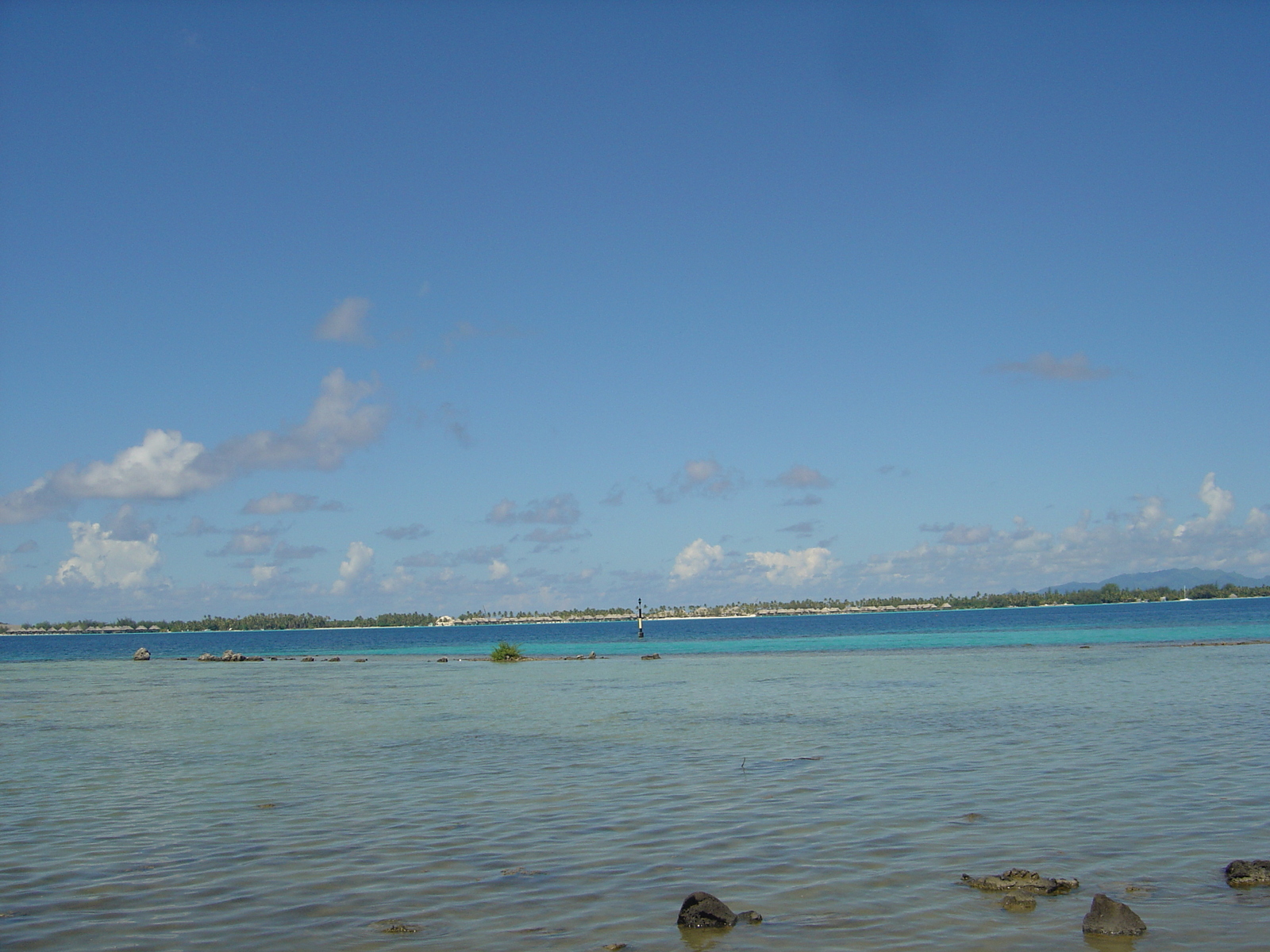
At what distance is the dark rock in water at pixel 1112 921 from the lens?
1032 centimetres

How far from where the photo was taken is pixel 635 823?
16.4 meters

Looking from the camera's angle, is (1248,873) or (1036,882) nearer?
(1036,882)

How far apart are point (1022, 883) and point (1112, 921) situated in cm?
175

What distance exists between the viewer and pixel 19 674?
7431 centimetres

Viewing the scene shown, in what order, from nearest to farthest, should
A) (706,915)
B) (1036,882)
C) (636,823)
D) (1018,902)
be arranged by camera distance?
(706,915), (1018,902), (1036,882), (636,823)

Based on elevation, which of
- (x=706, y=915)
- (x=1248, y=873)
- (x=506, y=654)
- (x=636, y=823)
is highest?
(x=706, y=915)

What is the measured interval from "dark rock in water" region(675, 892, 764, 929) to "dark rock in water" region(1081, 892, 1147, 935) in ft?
12.1

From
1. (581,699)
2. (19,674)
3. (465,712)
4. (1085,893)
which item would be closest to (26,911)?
(1085,893)

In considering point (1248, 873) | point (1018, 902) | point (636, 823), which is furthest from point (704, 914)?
point (1248, 873)

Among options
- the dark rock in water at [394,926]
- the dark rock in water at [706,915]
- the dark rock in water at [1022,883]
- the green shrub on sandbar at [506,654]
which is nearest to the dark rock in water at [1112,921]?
the dark rock in water at [1022,883]

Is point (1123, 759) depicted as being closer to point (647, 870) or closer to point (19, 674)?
point (647, 870)

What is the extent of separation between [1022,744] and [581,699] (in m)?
21.8

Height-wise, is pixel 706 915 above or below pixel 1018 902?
above

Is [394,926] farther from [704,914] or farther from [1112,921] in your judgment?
[1112,921]
